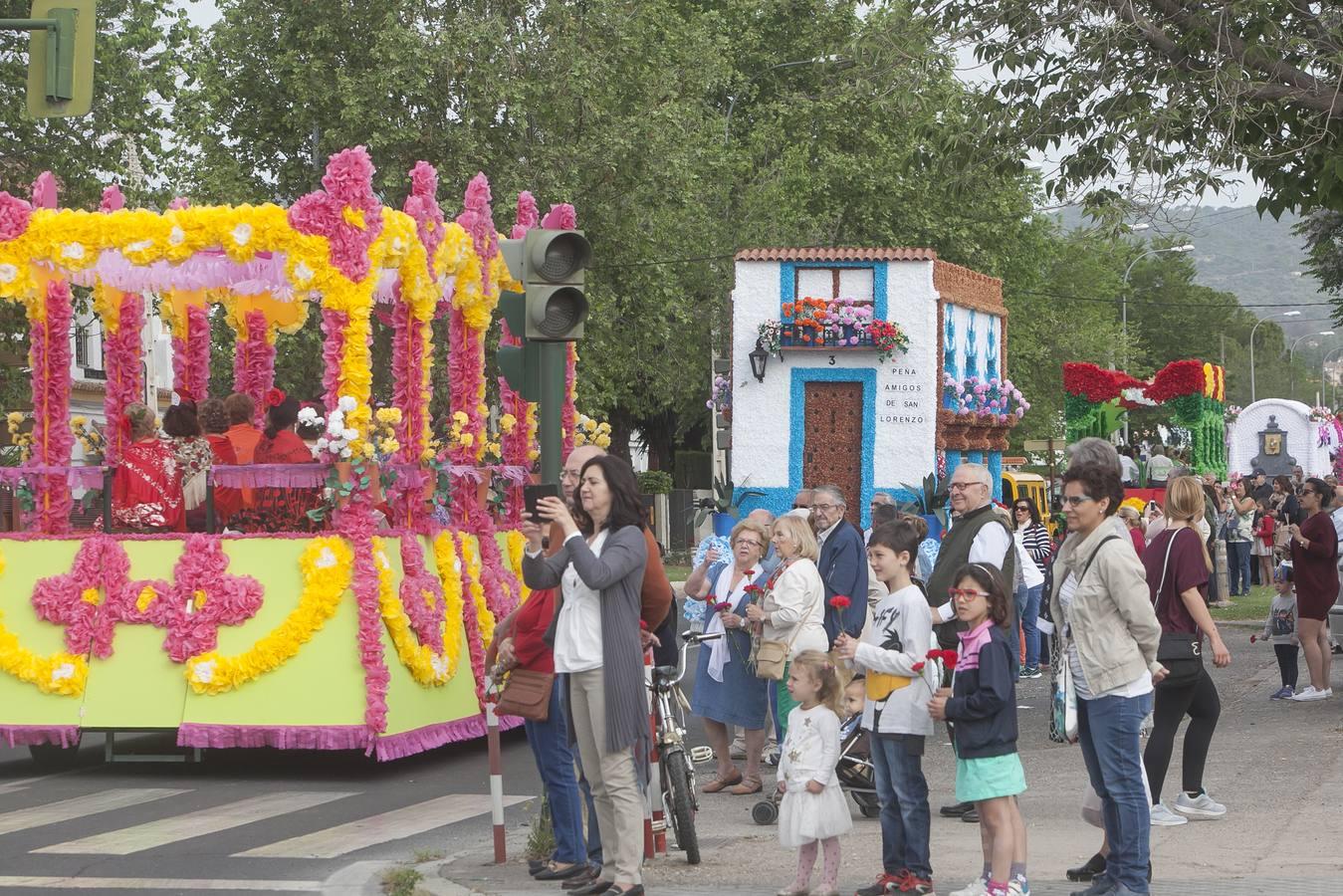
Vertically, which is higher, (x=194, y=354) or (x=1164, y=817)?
(x=194, y=354)

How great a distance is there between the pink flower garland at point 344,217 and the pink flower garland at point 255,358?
442 centimetres

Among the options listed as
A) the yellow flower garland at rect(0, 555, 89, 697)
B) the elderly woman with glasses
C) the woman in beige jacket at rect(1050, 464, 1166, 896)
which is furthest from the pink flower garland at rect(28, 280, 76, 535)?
the woman in beige jacket at rect(1050, 464, 1166, 896)

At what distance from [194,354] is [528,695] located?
8.31 m

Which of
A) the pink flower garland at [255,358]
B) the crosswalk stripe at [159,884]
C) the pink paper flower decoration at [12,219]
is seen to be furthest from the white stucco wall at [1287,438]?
the crosswalk stripe at [159,884]

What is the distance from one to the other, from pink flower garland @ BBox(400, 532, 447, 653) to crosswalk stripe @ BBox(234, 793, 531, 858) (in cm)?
124

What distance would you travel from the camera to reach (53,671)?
1195 centimetres

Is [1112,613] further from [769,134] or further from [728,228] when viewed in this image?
[769,134]

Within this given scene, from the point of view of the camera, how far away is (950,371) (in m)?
25.1

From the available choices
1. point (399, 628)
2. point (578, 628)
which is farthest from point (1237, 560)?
point (578, 628)

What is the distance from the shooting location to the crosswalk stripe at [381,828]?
30.8 ft

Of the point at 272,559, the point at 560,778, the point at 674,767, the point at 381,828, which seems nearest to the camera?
the point at 560,778

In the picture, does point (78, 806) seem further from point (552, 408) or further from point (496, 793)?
point (552, 408)

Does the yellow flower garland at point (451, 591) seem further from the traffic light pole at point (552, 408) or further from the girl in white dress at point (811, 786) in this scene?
the girl in white dress at point (811, 786)

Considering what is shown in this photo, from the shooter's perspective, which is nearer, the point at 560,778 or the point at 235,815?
the point at 560,778
